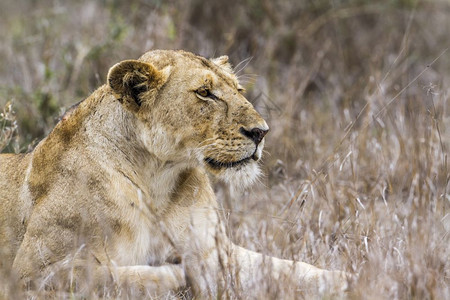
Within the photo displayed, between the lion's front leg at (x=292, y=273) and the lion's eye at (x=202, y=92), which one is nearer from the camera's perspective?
the lion's front leg at (x=292, y=273)

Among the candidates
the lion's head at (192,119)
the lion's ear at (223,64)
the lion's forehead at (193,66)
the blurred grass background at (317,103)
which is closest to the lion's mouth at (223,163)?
the lion's head at (192,119)

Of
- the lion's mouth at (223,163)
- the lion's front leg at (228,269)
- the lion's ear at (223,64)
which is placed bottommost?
the lion's front leg at (228,269)

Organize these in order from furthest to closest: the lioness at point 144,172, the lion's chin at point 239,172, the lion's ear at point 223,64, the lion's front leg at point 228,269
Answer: the lion's ear at point 223,64 → the lion's chin at point 239,172 → the lioness at point 144,172 → the lion's front leg at point 228,269

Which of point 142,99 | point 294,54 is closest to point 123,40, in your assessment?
point 294,54

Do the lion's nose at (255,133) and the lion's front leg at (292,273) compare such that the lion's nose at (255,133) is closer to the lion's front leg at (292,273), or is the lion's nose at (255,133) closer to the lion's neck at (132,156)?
the lion's neck at (132,156)

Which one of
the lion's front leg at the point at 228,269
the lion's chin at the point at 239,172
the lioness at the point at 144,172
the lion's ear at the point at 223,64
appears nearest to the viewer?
the lion's front leg at the point at 228,269

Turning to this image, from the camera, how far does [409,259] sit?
9.52 feet

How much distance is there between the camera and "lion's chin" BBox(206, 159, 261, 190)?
3.65 metres

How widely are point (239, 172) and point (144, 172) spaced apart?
0.46m

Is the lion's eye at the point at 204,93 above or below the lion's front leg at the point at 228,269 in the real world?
above

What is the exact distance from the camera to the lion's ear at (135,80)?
358 cm

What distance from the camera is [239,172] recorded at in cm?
365

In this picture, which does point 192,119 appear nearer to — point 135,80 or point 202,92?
point 202,92

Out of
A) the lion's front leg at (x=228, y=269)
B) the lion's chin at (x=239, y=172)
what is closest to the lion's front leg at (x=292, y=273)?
the lion's front leg at (x=228, y=269)
